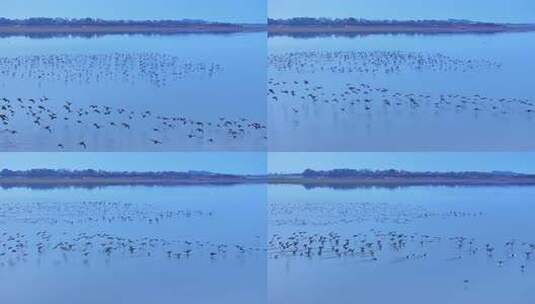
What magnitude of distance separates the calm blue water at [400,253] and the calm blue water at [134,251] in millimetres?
74

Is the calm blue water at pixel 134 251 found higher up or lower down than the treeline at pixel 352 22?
lower down

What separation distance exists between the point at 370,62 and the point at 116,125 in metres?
0.71

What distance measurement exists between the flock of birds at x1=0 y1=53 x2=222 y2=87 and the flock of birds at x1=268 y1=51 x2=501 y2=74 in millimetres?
203

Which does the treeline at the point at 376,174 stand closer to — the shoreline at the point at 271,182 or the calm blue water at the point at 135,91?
the shoreline at the point at 271,182

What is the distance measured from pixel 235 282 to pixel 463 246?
24.0 inches

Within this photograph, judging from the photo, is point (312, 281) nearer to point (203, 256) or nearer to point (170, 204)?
point (203, 256)

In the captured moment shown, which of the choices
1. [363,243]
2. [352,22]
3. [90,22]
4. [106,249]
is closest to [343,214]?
[363,243]

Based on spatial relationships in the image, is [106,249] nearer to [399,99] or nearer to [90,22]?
[90,22]

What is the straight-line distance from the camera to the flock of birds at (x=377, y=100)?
6.65 feet

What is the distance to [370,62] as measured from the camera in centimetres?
205

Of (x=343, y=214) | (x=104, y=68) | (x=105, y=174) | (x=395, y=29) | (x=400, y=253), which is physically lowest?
(x=400, y=253)

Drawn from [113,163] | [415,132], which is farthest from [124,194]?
[415,132]

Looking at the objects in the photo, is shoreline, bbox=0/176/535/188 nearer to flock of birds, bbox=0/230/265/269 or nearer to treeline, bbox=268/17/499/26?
flock of birds, bbox=0/230/265/269

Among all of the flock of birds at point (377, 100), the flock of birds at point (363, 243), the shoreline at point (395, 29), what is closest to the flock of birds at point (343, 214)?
the flock of birds at point (363, 243)
